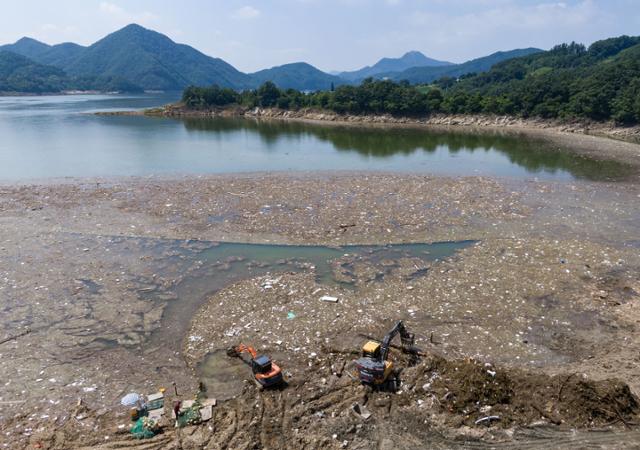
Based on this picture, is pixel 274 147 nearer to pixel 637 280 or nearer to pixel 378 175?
pixel 378 175

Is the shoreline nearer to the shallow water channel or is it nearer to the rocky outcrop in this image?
the rocky outcrop

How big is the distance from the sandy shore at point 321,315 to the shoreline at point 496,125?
19797mm

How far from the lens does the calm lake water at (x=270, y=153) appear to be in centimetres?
Result: 2941

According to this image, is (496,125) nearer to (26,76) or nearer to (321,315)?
(321,315)

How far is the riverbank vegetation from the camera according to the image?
4903 cm

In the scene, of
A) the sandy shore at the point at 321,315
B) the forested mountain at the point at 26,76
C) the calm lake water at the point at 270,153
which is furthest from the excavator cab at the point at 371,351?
the forested mountain at the point at 26,76

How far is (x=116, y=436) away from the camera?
706cm

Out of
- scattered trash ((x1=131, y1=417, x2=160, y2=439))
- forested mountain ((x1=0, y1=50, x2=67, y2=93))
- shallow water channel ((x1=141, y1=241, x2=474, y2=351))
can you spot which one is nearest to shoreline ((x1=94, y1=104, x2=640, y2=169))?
shallow water channel ((x1=141, y1=241, x2=474, y2=351))

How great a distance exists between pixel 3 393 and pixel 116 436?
3117 millimetres

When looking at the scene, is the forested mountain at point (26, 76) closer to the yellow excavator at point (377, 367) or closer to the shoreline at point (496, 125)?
the shoreline at point (496, 125)

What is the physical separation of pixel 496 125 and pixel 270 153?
1485 inches

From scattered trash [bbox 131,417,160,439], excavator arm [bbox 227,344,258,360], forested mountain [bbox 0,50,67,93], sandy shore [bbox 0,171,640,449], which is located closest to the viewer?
scattered trash [bbox 131,417,160,439]

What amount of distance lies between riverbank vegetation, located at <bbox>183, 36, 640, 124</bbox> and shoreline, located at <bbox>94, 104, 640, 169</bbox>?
149cm

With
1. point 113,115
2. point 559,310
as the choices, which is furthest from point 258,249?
point 113,115
